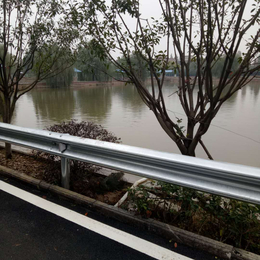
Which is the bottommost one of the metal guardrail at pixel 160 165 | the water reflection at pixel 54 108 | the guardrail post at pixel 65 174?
the water reflection at pixel 54 108

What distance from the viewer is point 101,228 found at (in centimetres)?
236

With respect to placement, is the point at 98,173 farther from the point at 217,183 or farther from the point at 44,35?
the point at 44,35

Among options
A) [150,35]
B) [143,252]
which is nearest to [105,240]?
[143,252]

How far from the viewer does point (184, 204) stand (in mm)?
2420

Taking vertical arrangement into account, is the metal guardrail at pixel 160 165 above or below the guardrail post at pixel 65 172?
above

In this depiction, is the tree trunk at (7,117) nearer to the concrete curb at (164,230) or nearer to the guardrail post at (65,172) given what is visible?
the concrete curb at (164,230)

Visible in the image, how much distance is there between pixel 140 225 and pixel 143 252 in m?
0.35

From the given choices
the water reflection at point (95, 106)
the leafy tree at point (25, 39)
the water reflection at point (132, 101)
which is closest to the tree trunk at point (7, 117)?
the leafy tree at point (25, 39)

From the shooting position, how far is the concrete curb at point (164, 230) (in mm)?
1967

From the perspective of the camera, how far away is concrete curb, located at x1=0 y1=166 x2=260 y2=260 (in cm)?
197

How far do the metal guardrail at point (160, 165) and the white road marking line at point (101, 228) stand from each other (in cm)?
40

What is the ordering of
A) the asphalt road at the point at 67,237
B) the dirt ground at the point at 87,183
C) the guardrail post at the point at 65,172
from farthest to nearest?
the dirt ground at the point at 87,183, the guardrail post at the point at 65,172, the asphalt road at the point at 67,237

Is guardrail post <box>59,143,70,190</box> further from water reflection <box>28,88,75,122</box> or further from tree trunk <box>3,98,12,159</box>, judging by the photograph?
water reflection <box>28,88,75,122</box>

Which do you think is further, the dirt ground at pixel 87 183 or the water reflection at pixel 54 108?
the water reflection at pixel 54 108
